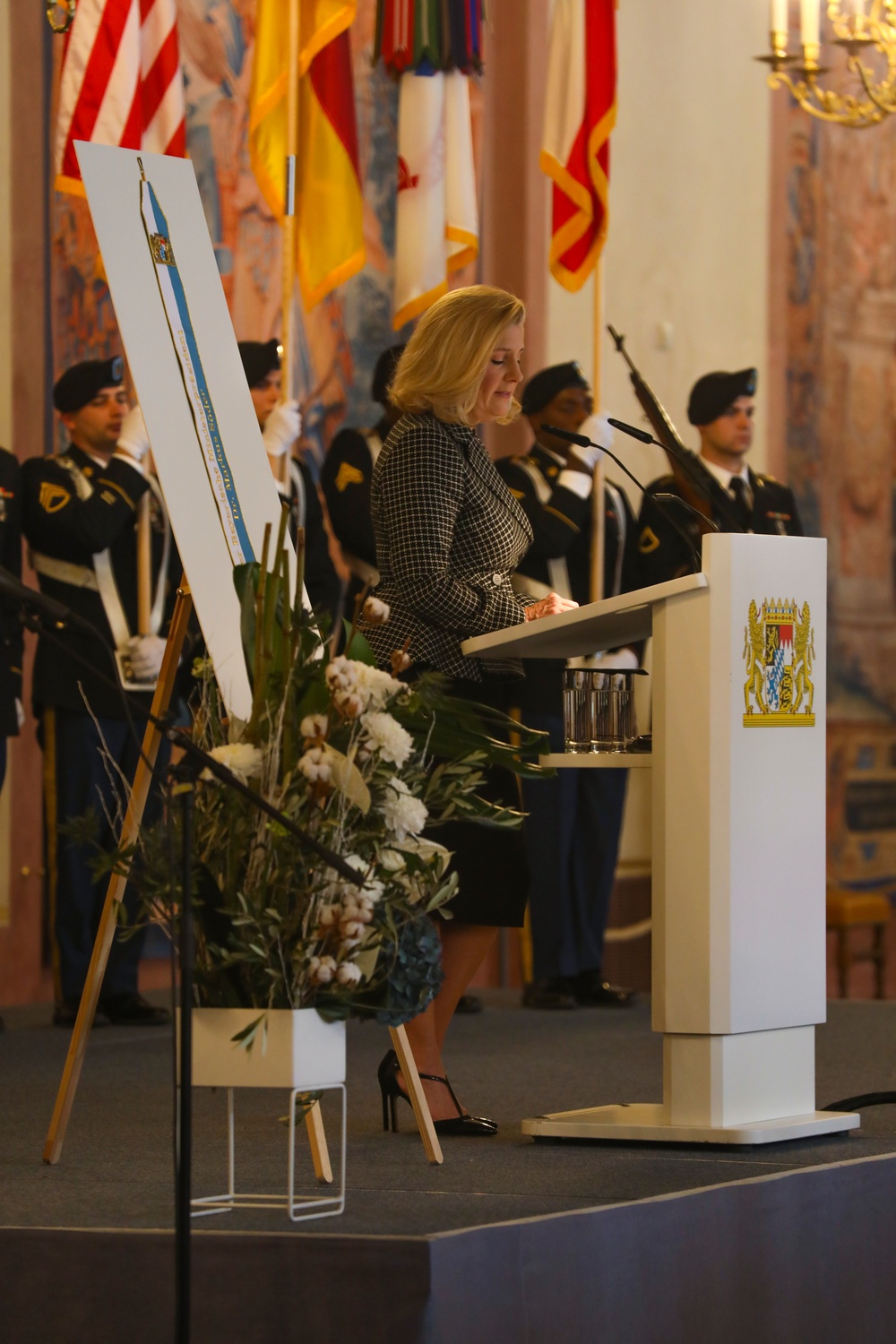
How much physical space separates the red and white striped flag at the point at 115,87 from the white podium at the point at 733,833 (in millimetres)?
2352

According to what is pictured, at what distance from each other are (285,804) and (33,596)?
391 millimetres

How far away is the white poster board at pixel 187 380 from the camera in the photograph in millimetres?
2691

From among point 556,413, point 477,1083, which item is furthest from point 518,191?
point 477,1083

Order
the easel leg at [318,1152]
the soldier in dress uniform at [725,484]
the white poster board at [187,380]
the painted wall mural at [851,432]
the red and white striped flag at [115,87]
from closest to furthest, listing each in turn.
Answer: the easel leg at [318,1152], the white poster board at [187,380], the red and white striped flag at [115,87], the soldier in dress uniform at [725,484], the painted wall mural at [851,432]

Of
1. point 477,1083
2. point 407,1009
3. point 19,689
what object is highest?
point 19,689

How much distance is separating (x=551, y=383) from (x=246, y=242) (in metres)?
1.12

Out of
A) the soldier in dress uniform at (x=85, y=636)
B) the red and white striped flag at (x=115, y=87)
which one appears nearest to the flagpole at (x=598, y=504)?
the soldier in dress uniform at (x=85, y=636)

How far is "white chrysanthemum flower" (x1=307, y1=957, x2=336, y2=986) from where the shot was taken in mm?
2273

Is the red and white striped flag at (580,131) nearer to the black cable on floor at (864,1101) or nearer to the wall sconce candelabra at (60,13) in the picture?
the wall sconce candelabra at (60,13)

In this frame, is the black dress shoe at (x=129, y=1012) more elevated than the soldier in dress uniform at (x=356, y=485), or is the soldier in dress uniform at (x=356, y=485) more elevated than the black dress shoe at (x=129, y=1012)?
the soldier in dress uniform at (x=356, y=485)

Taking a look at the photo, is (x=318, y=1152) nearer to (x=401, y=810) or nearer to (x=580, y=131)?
(x=401, y=810)

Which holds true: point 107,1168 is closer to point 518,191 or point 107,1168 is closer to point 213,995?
point 213,995

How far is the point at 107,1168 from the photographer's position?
8.93 ft

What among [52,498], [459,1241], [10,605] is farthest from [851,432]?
[459,1241]
